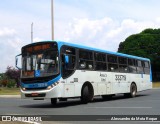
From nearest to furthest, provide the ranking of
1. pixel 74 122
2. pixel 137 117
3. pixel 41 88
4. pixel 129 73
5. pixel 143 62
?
1. pixel 74 122
2. pixel 137 117
3. pixel 41 88
4. pixel 129 73
5. pixel 143 62

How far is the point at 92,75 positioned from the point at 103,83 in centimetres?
166

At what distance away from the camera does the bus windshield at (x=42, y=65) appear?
19.7 m

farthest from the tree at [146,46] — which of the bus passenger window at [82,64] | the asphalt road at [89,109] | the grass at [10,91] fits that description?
the asphalt road at [89,109]

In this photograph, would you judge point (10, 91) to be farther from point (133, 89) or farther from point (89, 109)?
point (89, 109)

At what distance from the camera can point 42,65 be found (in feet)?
65.1

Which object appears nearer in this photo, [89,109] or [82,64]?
[89,109]

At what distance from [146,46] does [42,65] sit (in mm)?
69035

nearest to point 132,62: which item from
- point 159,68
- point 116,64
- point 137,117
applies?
point 116,64

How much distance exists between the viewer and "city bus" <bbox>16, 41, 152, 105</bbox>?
64.4 feet

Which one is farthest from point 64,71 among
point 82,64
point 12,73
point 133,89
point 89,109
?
point 12,73

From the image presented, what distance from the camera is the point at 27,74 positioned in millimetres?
20312

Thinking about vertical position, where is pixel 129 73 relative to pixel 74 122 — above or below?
above

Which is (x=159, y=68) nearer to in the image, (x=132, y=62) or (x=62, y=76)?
(x=132, y=62)

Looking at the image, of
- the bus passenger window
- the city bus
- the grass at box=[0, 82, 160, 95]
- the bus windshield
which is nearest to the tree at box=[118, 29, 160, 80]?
the grass at box=[0, 82, 160, 95]
